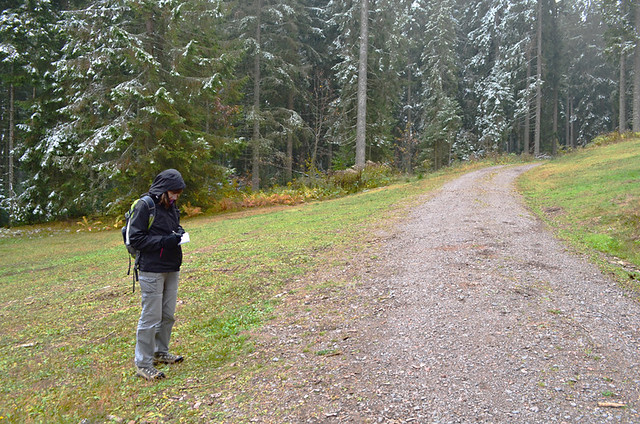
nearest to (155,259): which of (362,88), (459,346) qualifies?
(459,346)

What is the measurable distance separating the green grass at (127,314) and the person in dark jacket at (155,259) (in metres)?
0.27

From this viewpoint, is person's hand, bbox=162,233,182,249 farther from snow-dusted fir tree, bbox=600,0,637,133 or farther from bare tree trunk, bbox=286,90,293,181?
snow-dusted fir tree, bbox=600,0,637,133

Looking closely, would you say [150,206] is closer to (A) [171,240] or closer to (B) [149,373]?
(A) [171,240]

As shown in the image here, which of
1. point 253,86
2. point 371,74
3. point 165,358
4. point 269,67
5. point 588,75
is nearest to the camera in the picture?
point 165,358

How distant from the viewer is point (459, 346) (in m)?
3.86

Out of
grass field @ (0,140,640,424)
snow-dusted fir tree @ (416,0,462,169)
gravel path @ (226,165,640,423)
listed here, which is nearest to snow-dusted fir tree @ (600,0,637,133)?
snow-dusted fir tree @ (416,0,462,169)

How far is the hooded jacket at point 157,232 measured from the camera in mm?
3812

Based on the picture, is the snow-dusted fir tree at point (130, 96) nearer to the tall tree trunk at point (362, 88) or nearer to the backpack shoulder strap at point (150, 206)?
the tall tree trunk at point (362, 88)

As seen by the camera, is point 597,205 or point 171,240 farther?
point 597,205

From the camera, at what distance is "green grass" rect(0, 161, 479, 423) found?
143 inches

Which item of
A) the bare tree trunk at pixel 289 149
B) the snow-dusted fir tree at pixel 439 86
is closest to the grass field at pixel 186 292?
the bare tree trunk at pixel 289 149

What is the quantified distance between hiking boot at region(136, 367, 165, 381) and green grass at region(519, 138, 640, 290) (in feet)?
18.6

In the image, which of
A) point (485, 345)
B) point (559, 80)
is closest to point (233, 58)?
point (485, 345)

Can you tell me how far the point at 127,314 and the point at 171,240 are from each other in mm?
2615
